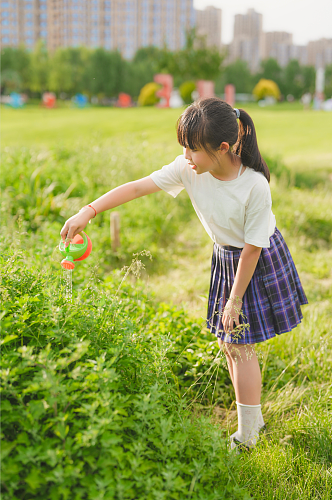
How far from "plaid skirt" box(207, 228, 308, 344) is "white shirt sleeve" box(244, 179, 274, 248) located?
18 centimetres

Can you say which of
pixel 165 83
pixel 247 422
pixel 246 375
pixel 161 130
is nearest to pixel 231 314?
pixel 246 375

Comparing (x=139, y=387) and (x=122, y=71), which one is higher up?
(x=122, y=71)

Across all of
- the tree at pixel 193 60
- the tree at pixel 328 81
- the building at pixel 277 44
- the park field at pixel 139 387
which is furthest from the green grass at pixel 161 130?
the building at pixel 277 44

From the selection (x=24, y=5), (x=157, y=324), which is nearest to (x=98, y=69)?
(x=157, y=324)

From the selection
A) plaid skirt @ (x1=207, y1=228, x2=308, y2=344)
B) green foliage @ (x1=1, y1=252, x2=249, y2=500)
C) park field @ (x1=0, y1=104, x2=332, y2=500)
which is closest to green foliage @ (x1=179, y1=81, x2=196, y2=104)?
park field @ (x1=0, y1=104, x2=332, y2=500)

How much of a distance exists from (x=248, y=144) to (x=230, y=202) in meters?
0.27

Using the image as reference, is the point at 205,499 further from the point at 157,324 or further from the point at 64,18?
the point at 64,18

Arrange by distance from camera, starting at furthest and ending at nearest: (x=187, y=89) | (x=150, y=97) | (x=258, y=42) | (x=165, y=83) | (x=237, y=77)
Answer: (x=258, y=42) → (x=237, y=77) → (x=150, y=97) → (x=187, y=89) → (x=165, y=83)

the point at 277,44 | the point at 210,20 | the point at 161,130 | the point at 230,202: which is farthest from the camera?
the point at 277,44

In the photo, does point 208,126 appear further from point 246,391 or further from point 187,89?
point 187,89

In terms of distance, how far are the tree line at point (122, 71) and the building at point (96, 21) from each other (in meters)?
33.7

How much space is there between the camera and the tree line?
110 feet

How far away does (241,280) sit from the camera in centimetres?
183

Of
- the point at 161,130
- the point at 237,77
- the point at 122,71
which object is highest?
the point at 237,77
